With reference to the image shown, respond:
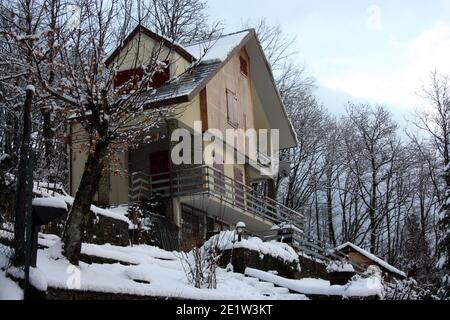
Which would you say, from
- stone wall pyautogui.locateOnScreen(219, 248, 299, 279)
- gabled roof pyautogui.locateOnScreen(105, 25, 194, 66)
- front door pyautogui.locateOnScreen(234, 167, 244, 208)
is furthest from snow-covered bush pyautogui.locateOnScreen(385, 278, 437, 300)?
front door pyautogui.locateOnScreen(234, 167, 244, 208)

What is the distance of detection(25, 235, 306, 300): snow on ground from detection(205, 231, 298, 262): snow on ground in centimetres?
108

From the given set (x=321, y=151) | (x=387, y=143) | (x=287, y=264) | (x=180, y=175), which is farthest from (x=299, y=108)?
(x=287, y=264)

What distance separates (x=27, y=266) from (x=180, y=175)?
1467 centimetres

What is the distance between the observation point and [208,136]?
854 inches

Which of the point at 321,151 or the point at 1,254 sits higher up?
the point at 321,151

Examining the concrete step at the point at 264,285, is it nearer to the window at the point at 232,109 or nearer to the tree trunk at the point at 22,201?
the tree trunk at the point at 22,201

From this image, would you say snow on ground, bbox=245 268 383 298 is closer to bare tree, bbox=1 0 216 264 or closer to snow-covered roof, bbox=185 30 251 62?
bare tree, bbox=1 0 216 264

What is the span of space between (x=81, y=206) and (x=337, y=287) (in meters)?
6.61

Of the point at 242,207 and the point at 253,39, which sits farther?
the point at 253,39

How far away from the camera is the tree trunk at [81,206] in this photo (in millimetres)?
9031

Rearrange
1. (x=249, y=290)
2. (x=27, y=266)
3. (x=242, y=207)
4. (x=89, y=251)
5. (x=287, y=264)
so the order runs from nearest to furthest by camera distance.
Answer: (x=27, y=266) → (x=89, y=251) → (x=249, y=290) → (x=287, y=264) → (x=242, y=207)

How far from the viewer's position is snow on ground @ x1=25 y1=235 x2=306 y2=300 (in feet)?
27.1

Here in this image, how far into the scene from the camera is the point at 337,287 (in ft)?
43.7

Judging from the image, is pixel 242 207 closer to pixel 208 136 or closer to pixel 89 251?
pixel 208 136
